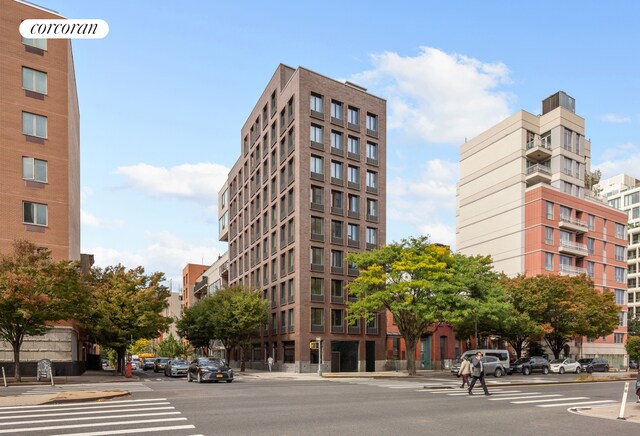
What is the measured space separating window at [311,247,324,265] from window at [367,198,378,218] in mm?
7516

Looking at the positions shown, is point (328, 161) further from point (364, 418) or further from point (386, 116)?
point (364, 418)

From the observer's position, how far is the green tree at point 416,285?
150 feet

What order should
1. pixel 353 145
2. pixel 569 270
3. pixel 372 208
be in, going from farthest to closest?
pixel 569 270
pixel 372 208
pixel 353 145

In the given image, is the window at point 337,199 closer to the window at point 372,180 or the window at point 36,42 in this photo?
the window at point 372,180

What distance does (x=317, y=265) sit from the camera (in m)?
58.2

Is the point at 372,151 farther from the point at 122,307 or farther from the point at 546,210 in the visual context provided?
the point at 122,307

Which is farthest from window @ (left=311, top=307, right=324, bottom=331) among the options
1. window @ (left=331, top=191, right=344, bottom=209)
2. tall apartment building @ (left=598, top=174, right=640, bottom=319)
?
tall apartment building @ (left=598, top=174, right=640, bottom=319)

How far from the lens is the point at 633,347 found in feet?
257

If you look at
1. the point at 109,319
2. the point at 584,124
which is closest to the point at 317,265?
the point at 109,319

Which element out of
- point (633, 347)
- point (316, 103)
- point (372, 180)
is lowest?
point (633, 347)

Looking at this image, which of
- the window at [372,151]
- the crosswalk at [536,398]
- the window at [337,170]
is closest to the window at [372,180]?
the window at [372,151]

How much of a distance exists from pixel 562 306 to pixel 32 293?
165 ft

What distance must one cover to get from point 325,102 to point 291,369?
2859 centimetres

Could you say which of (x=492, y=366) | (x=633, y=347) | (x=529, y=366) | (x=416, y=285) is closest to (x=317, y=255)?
(x=416, y=285)
